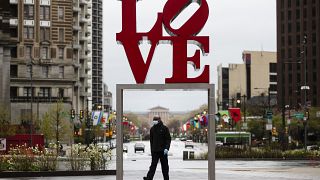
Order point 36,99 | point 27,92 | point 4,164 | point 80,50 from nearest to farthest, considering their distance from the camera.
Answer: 1. point 4,164
2. point 36,99
3. point 27,92
4. point 80,50

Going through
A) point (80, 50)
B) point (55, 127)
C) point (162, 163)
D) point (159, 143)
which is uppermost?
point (80, 50)

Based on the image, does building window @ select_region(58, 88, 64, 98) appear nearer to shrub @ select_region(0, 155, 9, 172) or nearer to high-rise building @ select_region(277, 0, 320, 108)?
high-rise building @ select_region(277, 0, 320, 108)

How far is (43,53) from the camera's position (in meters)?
115

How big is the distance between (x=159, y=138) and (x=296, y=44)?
161 m

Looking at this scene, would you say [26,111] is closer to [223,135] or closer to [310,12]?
[223,135]

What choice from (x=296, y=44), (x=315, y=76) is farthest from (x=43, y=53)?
(x=315, y=76)

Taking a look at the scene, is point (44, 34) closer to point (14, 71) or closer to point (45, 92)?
point (14, 71)

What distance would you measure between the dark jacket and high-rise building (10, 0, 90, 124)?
89778mm

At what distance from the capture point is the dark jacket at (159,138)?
21625 mm

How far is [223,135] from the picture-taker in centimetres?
10262

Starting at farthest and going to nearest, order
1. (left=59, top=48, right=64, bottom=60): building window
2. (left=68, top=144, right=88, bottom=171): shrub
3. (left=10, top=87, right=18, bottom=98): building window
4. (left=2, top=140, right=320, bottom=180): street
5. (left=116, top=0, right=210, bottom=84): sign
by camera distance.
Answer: (left=59, top=48, right=64, bottom=60): building window → (left=10, top=87, right=18, bottom=98): building window → (left=68, top=144, right=88, bottom=171): shrub → (left=2, top=140, right=320, bottom=180): street → (left=116, top=0, right=210, bottom=84): sign

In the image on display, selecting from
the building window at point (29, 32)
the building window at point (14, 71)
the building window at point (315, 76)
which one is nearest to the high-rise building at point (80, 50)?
the building window at point (29, 32)

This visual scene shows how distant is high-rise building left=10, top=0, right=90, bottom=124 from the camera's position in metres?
112

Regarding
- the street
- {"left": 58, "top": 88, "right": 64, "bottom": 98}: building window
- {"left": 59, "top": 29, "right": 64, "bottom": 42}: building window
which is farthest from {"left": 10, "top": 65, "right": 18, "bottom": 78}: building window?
the street
